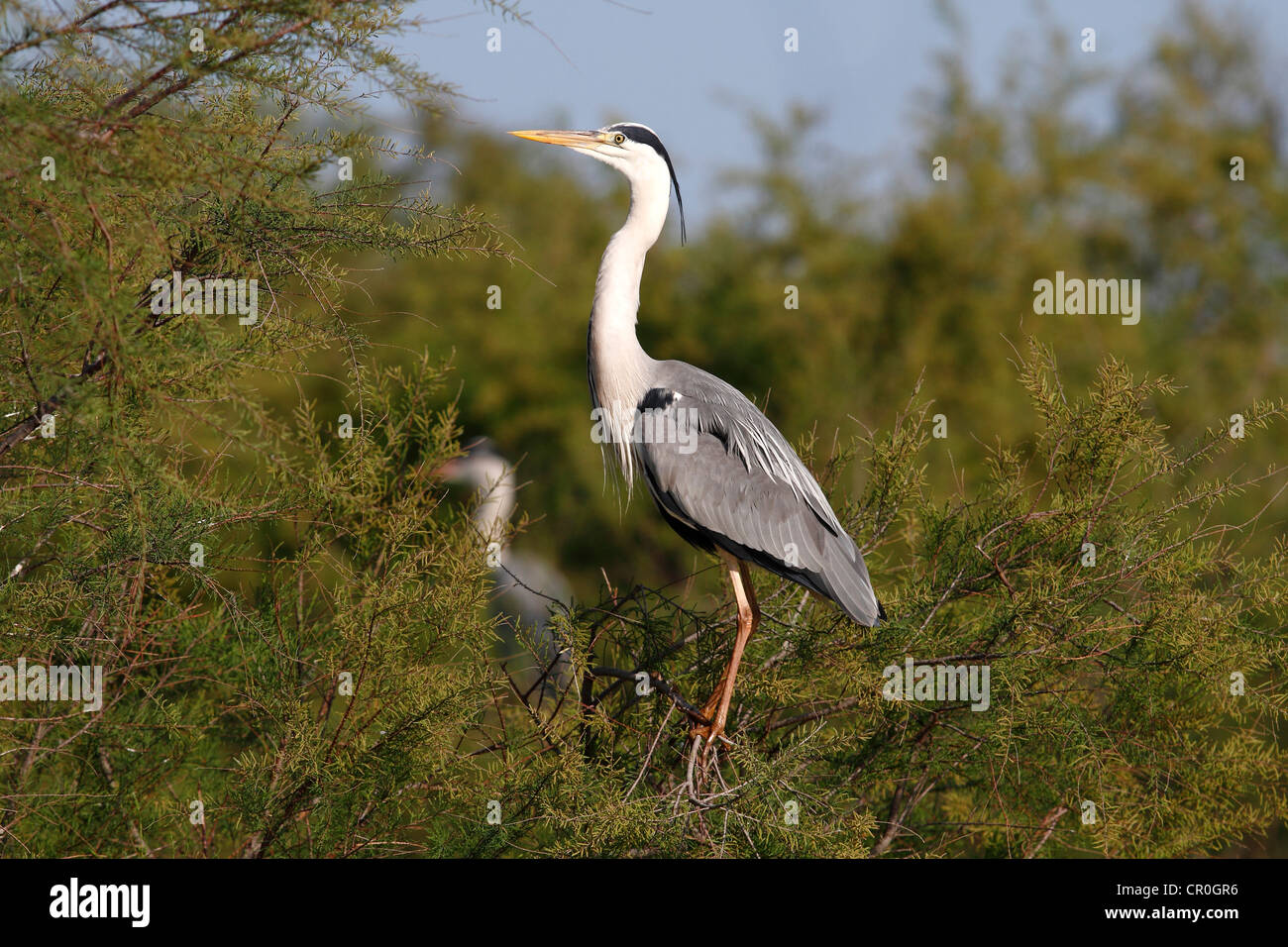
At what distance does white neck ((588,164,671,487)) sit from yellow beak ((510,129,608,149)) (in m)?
0.25

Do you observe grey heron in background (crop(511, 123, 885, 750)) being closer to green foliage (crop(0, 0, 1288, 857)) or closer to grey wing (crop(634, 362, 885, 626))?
grey wing (crop(634, 362, 885, 626))

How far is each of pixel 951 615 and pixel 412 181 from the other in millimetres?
2902

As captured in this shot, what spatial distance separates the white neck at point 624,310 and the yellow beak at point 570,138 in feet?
0.83

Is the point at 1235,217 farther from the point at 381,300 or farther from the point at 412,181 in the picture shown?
the point at 412,181

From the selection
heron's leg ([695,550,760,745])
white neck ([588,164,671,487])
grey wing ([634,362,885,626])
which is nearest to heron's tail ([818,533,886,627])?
grey wing ([634,362,885,626])

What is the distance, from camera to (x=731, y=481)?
6.23 metres

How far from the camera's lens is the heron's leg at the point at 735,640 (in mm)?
5137

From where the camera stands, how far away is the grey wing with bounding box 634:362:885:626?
5.84m

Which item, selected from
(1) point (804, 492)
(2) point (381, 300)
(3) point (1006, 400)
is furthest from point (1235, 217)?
(1) point (804, 492)

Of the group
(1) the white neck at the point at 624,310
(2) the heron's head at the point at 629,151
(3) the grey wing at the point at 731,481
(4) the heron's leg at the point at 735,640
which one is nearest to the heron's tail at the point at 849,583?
(3) the grey wing at the point at 731,481

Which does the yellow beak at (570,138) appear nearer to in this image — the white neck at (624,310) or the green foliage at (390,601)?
the white neck at (624,310)

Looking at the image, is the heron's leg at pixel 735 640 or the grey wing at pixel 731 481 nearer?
the heron's leg at pixel 735 640
